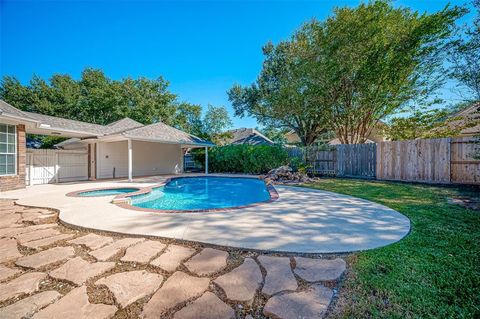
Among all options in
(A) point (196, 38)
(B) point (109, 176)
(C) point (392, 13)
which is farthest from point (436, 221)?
(B) point (109, 176)

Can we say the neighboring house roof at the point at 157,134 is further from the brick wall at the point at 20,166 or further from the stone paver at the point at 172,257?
the stone paver at the point at 172,257

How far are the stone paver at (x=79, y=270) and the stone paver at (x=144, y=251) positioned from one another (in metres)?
0.21

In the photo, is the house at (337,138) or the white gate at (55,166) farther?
the house at (337,138)

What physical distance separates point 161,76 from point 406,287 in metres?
28.1

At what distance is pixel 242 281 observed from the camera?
2.01 meters

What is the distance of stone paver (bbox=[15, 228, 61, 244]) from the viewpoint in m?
3.12

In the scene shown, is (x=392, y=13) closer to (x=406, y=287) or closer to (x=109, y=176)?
(x=406, y=287)

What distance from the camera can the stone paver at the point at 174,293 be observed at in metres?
1.63

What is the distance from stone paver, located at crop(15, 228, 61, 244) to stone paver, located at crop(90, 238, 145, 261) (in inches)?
53.0

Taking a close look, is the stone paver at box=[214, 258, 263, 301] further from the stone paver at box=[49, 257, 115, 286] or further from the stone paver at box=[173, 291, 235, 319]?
the stone paver at box=[49, 257, 115, 286]

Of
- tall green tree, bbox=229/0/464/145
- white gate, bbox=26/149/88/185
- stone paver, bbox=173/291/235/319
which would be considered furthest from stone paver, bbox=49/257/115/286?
tall green tree, bbox=229/0/464/145

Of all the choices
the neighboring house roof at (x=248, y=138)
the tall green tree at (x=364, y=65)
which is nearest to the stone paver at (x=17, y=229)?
the tall green tree at (x=364, y=65)

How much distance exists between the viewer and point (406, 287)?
1.89 m

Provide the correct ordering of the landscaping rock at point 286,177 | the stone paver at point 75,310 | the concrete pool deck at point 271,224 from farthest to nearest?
the landscaping rock at point 286,177 → the concrete pool deck at point 271,224 → the stone paver at point 75,310
